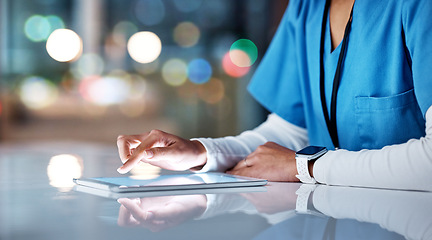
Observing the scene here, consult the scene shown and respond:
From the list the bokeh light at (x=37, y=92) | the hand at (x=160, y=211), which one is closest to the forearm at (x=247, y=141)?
the hand at (x=160, y=211)

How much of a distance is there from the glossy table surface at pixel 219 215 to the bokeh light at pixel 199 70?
5742 mm

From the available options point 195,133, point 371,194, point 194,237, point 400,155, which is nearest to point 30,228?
point 194,237

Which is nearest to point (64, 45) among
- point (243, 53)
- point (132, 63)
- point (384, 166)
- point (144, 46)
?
point (132, 63)

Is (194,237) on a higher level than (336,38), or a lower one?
lower

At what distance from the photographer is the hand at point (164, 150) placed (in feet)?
3.43

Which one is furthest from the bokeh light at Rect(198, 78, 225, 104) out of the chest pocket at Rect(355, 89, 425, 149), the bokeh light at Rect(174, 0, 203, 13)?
the chest pocket at Rect(355, 89, 425, 149)

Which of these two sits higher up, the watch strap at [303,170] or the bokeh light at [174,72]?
the watch strap at [303,170]

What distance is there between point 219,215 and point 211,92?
6.07 m

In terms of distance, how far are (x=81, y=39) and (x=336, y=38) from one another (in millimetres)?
5671

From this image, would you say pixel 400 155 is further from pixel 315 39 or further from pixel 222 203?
pixel 315 39

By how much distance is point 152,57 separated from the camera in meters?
6.69

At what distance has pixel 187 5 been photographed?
6664 millimetres

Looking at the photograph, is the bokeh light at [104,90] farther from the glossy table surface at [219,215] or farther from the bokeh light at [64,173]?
the glossy table surface at [219,215]

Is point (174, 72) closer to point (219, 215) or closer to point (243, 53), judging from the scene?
point (243, 53)
